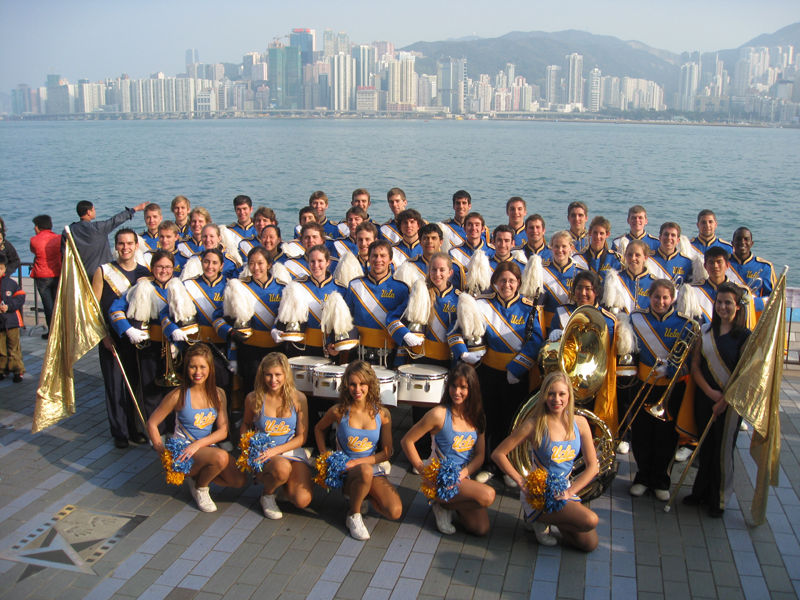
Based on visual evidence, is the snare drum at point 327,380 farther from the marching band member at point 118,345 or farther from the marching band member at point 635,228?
the marching band member at point 635,228

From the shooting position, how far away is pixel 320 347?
21.6ft

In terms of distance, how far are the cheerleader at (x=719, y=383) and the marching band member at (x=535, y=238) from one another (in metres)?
2.41

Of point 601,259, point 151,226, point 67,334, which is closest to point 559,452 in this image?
point 601,259

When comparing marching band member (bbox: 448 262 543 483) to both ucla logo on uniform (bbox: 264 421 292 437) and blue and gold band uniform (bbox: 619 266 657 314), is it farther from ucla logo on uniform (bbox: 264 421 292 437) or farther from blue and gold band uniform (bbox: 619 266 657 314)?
ucla logo on uniform (bbox: 264 421 292 437)

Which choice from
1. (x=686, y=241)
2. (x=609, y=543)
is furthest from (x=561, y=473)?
(x=686, y=241)

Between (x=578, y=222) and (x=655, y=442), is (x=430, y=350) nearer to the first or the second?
(x=655, y=442)

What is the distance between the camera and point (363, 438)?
5398 mm

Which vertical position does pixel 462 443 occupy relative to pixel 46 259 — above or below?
below

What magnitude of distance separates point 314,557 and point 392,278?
257cm

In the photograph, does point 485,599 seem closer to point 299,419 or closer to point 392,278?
point 299,419

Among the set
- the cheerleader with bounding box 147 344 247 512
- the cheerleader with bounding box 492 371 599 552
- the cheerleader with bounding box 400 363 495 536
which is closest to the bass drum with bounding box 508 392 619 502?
the cheerleader with bounding box 492 371 599 552

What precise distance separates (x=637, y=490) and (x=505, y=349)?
4.97ft

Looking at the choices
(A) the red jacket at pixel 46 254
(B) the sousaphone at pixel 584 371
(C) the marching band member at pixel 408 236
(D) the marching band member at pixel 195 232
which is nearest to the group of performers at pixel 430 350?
(B) the sousaphone at pixel 584 371

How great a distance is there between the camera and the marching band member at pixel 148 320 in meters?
6.41
